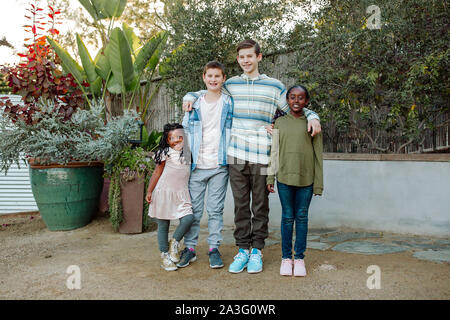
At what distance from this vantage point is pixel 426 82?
3.86 m

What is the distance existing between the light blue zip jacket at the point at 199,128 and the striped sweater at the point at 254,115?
4 centimetres

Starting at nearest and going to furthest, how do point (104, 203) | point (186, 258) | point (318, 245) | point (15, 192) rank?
point (186, 258) < point (318, 245) < point (104, 203) < point (15, 192)

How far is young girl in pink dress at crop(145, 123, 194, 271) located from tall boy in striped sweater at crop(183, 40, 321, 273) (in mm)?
331

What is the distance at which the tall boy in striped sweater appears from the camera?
289 centimetres

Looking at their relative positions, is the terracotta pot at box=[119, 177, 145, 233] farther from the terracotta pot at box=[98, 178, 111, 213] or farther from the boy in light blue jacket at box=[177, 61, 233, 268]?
the boy in light blue jacket at box=[177, 61, 233, 268]

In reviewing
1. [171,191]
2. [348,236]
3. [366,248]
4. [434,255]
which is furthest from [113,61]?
[434,255]

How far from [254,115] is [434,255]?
1.92 metres

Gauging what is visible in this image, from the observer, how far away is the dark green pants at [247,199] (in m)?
2.90

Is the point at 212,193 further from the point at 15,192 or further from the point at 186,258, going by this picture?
the point at 15,192

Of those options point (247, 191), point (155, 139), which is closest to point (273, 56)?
point (155, 139)

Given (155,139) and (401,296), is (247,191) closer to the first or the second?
(401,296)

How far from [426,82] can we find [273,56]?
182 centimetres

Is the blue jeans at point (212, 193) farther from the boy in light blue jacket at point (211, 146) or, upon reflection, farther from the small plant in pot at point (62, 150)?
the small plant in pot at point (62, 150)

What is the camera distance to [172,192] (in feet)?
9.74
